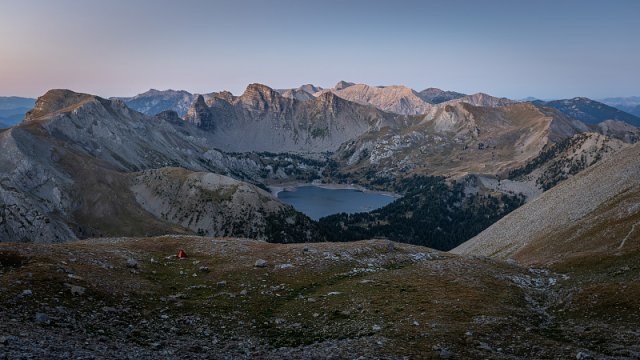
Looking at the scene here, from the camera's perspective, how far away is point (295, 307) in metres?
37.6

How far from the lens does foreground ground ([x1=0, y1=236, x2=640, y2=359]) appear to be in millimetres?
27859

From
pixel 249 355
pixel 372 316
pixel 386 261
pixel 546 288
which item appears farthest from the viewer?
pixel 386 261

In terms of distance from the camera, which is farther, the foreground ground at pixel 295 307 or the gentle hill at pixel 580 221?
the gentle hill at pixel 580 221

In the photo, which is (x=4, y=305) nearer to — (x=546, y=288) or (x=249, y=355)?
(x=249, y=355)

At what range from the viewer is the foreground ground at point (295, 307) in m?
27.9

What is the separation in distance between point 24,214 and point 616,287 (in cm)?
17644

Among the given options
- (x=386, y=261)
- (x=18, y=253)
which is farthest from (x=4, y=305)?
(x=386, y=261)

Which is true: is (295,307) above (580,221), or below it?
above

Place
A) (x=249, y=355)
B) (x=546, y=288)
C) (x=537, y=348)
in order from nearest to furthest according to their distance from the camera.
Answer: (x=249, y=355) < (x=537, y=348) < (x=546, y=288)

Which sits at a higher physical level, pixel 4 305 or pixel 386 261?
pixel 4 305

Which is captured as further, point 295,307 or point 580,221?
point 580,221

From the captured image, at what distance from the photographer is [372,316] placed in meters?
35.2

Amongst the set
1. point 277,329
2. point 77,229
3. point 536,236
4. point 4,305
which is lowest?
point 77,229

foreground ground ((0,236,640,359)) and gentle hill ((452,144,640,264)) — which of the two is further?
gentle hill ((452,144,640,264))
